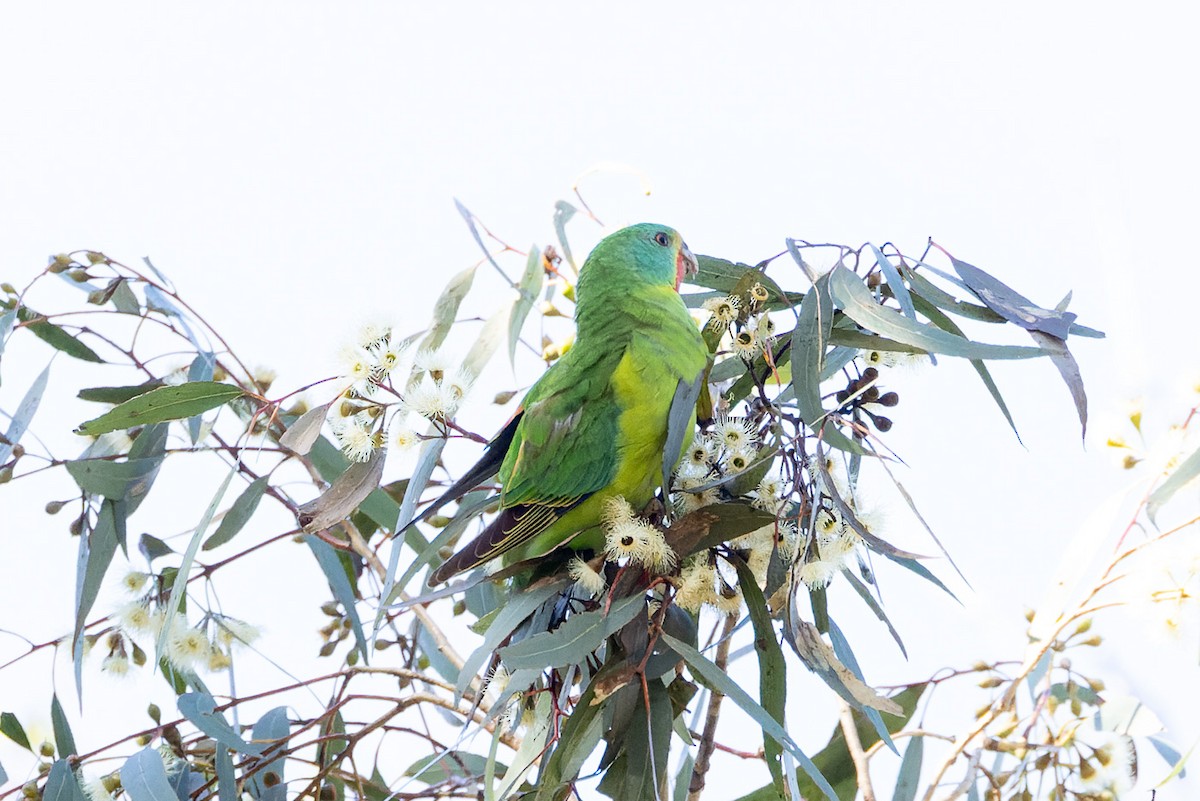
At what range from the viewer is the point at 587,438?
158 centimetres

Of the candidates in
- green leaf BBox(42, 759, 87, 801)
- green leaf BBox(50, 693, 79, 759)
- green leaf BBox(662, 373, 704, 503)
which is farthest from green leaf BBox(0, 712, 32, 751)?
green leaf BBox(662, 373, 704, 503)

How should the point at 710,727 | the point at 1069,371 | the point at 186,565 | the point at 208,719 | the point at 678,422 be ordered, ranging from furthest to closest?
the point at 208,719 < the point at 186,565 < the point at 710,727 < the point at 678,422 < the point at 1069,371

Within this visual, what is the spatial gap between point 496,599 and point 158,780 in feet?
2.02

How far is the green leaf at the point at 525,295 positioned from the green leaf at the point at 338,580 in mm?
487

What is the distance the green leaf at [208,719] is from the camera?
5.59 ft

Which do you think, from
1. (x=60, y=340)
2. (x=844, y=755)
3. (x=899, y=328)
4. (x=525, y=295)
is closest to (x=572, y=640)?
(x=899, y=328)

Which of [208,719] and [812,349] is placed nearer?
[812,349]

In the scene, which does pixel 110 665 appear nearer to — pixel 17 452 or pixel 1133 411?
pixel 17 452

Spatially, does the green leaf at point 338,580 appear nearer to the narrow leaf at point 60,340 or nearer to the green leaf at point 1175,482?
the narrow leaf at point 60,340

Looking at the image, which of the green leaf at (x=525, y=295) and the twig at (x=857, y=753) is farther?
the green leaf at (x=525, y=295)

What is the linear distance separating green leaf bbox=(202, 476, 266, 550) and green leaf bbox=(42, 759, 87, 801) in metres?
0.40

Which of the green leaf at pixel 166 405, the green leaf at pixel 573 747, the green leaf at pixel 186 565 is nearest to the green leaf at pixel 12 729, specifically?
the green leaf at pixel 186 565

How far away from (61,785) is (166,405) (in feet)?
2.04

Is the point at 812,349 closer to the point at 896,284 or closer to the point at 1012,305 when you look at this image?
the point at 896,284
